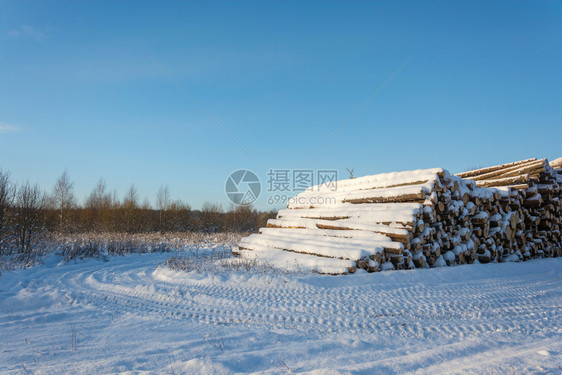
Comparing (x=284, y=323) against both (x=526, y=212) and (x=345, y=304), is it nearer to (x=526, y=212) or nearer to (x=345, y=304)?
(x=345, y=304)

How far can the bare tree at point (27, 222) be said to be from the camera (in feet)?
38.9

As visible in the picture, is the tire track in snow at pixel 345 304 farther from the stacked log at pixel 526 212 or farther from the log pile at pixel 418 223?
the stacked log at pixel 526 212

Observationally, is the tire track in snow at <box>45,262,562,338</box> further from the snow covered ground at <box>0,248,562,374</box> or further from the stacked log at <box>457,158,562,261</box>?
the stacked log at <box>457,158,562,261</box>

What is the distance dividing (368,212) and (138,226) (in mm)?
22222

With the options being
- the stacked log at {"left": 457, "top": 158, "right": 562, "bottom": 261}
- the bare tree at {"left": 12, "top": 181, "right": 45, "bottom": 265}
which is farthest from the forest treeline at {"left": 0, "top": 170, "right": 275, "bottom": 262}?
the stacked log at {"left": 457, "top": 158, "right": 562, "bottom": 261}

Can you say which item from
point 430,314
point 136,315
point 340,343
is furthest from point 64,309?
point 430,314

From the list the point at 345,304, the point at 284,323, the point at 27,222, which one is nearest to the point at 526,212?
the point at 345,304

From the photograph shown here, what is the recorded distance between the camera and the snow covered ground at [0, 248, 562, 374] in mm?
3164

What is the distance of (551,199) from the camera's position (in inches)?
432

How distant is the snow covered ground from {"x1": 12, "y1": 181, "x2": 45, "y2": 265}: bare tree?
16.3 ft

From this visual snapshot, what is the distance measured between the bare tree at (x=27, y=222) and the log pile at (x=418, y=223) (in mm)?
7752

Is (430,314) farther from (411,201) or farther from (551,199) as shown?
(551,199)

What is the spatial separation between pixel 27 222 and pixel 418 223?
522 inches

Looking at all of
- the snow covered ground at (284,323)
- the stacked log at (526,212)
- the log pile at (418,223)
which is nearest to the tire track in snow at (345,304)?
the snow covered ground at (284,323)
